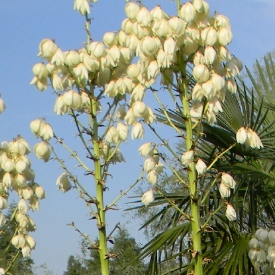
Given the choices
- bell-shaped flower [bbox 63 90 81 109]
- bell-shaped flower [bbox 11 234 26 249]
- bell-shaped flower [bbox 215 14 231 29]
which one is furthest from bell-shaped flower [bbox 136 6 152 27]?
bell-shaped flower [bbox 11 234 26 249]

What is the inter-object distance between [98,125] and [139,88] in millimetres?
243

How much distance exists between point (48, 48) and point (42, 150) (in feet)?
1.48

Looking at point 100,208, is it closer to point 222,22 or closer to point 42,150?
point 42,150

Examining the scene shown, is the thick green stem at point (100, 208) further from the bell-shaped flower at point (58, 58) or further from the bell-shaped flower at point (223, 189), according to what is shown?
the bell-shaped flower at point (223, 189)

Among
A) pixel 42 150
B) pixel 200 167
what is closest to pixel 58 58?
pixel 42 150

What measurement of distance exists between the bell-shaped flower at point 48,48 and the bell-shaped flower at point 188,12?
59cm

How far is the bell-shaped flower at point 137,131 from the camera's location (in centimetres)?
283

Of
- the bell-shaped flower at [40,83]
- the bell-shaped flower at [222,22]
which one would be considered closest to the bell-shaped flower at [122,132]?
the bell-shaped flower at [40,83]

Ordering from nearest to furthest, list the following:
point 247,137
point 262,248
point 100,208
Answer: point 100,208 < point 247,137 < point 262,248

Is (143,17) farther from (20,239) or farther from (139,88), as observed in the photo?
(20,239)

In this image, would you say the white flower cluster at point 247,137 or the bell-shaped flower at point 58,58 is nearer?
the bell-shaped flower at point 58,58

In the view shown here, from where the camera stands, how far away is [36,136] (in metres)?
2.80

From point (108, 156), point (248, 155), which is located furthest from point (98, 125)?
point (248, 155)

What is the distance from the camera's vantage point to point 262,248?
14.8ft
